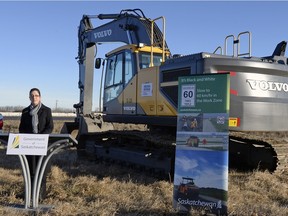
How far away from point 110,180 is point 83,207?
6.65ft

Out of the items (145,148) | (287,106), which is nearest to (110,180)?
(145,148)

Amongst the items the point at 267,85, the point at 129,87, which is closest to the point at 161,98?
the point at 129,87

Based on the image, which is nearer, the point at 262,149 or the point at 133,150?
the point at 262,149

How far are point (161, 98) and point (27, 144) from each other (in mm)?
3407

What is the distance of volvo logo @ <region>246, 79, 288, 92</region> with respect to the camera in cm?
784

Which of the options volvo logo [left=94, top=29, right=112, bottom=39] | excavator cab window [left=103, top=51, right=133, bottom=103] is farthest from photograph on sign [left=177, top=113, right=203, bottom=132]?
volvo logo [left=94, top=29, right=112, bottom=39]

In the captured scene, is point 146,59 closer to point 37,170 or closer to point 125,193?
point 125,193

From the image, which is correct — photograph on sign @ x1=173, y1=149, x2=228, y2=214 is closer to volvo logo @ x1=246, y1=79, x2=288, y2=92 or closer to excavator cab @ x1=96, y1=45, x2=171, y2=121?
volvo logo @ x1=246, y1=79, x2=288, y2=92

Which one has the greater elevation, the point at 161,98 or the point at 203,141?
the point at 161,98

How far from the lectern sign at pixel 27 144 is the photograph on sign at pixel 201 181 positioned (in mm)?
1921

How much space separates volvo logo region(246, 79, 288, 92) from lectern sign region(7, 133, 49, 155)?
387cm

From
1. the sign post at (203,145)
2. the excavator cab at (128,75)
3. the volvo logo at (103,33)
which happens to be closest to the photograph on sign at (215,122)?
the sign post at (203,145)

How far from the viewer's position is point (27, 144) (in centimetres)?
606

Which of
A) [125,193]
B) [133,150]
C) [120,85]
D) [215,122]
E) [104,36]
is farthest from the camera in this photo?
[104,36]
